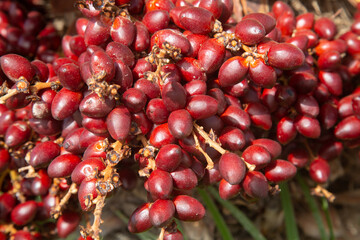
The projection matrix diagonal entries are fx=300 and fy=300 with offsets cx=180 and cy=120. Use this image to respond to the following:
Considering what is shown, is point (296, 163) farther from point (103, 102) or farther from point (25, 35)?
point (25, 35)

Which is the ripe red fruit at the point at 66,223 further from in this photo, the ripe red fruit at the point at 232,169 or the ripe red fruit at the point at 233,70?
the ripe red fruit at the point at 233,70

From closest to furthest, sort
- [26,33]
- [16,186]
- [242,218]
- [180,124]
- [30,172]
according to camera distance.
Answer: [180,124]
[30,172]
[16,186]
[242,218]
[26,33]

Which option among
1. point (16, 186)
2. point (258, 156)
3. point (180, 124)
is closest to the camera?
point (180, 124)

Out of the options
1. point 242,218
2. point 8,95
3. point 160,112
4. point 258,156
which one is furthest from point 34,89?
point 242,218

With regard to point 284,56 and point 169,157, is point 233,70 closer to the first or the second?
point 284,56

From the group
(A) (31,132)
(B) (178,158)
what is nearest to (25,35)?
(A) (31,132)

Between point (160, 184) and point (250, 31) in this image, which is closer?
point (160, 184)

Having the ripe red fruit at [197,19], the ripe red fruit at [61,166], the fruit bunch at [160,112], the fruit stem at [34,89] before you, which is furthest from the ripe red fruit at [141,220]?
the ripe red fruit at [197,19]

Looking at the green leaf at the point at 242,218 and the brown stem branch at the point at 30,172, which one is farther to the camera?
the green leaf at the point at 242,218

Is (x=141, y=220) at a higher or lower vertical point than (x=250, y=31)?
lower

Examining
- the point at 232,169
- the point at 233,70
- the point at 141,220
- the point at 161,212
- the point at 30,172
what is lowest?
the point at 30,172
